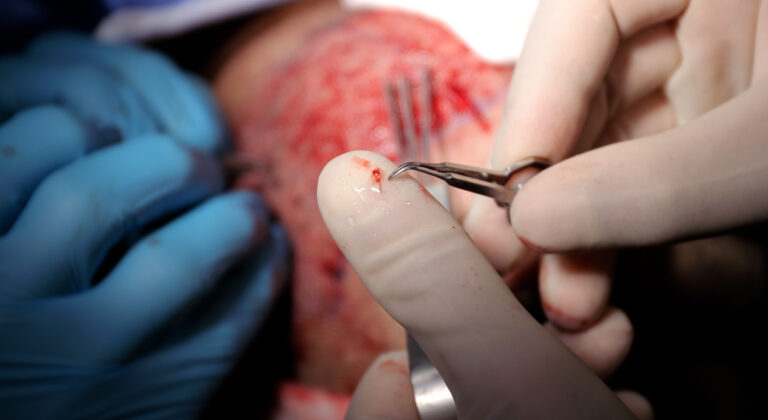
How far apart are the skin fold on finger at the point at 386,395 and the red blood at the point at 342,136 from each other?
296 mm

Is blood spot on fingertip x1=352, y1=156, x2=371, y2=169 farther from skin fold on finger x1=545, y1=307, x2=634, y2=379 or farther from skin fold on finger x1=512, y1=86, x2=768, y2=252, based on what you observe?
skin fold on finger x1=545, y1=307, x2=634, y2=379

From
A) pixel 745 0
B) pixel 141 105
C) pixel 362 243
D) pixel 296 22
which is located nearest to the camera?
pixel 362 243

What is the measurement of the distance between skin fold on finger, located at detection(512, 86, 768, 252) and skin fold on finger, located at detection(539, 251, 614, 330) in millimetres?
138

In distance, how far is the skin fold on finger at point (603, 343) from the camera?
2.95 ft

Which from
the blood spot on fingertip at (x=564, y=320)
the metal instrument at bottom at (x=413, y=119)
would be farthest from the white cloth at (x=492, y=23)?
the blood spot on fingertip at (x=564, y=320)

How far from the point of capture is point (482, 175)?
75 cm

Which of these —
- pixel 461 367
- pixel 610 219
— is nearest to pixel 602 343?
pixel 610 219

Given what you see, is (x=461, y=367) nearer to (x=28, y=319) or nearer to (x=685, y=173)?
(x=685, y=173)

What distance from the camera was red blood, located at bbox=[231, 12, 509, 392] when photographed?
1210mm

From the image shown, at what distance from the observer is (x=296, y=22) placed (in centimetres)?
167

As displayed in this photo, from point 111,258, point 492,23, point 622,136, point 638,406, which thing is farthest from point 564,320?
point 111,258

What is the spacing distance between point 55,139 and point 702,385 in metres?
1.85

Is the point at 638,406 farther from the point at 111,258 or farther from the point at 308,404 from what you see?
the point at 111,258

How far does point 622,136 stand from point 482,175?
0.51 meters
